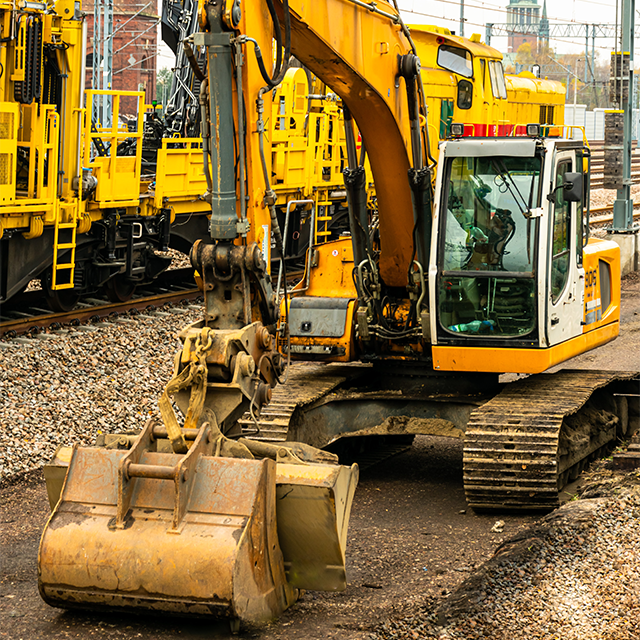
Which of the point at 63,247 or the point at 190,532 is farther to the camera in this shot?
the point at 63,247

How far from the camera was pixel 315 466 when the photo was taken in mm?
5543

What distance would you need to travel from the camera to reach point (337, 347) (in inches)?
338

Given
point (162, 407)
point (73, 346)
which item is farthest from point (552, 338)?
point (73, 346)

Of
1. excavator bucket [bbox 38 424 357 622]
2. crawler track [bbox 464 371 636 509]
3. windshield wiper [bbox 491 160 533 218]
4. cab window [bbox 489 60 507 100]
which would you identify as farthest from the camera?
cab window [bbox 489 60 507 100]

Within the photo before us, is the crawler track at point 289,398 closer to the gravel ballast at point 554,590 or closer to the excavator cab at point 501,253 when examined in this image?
the excavator cab at point 501,253

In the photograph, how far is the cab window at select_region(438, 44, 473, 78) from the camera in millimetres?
17891

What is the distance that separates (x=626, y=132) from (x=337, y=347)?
13.3 meters

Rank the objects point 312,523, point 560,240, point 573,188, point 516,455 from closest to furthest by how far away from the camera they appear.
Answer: point 312,523 < point 516,455 < point 573,188 < point 560,240

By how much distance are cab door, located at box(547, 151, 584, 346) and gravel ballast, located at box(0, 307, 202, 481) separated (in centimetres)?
369

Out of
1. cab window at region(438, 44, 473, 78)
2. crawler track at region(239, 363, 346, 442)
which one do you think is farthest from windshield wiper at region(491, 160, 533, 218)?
cab window at region(438, 44, 473, 78)

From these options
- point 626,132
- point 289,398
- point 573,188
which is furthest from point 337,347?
point 626,132

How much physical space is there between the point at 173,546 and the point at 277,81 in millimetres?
2576

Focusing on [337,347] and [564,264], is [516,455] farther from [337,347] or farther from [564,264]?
[337,347]

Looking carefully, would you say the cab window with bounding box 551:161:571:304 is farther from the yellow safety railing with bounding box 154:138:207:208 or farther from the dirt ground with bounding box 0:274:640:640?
the yellow safety railing with bounding box 154:138:207:208
